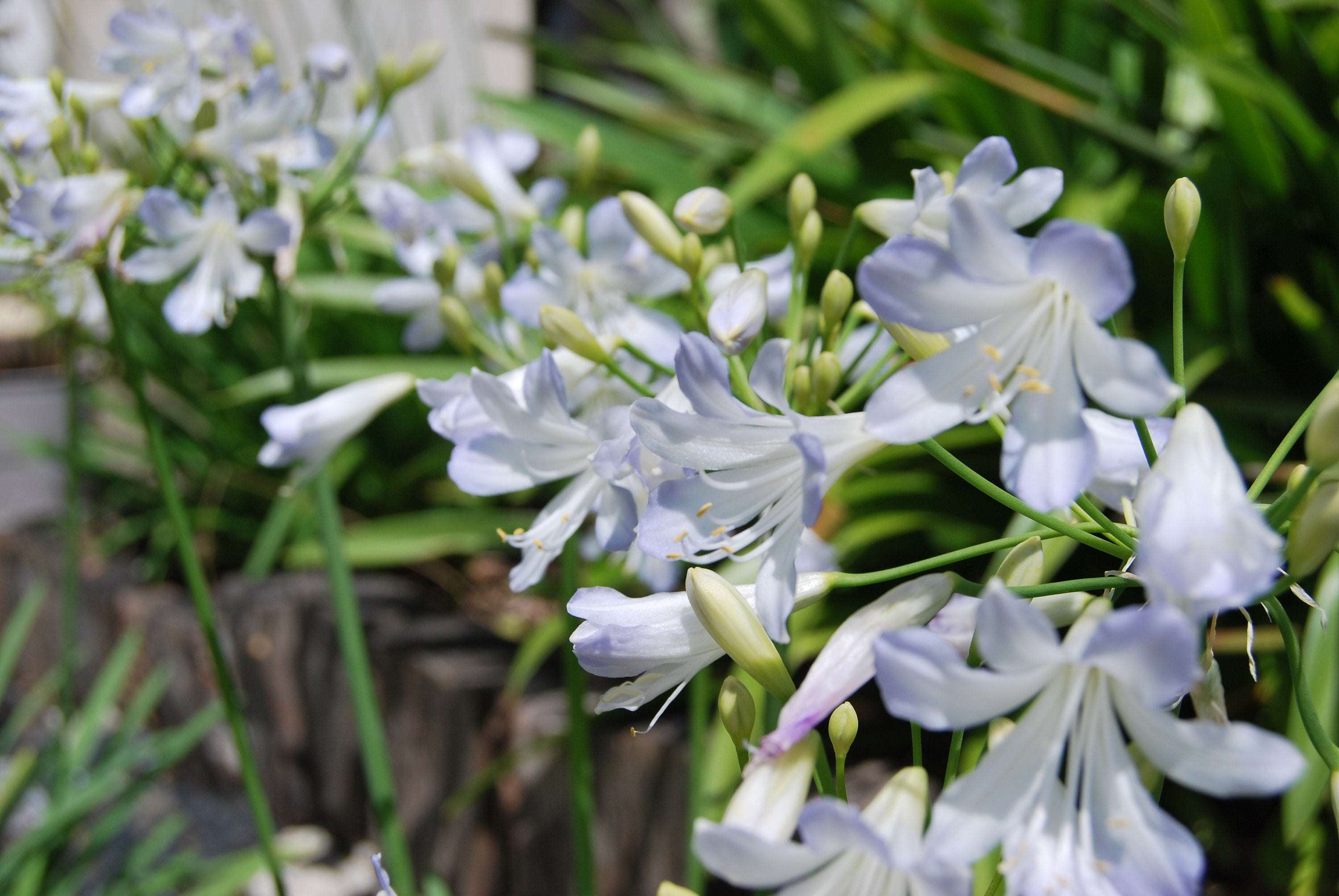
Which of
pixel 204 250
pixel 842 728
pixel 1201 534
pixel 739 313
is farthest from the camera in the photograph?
pixel 204 250

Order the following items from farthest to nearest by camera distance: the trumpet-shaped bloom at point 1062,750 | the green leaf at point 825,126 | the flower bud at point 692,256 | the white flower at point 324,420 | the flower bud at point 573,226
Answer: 1. the green leaf at point 825,126
2. the flower bud at point 573,226
3. the white flower at point 324,420
4. the flower bud at point 692,256
5. the trumpet-shaped bloom at point 1062,750

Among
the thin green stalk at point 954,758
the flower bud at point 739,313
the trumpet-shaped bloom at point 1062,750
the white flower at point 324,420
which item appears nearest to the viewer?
the trumpet-shaped bloom at point 1062,750

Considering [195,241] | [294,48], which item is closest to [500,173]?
[195,241]

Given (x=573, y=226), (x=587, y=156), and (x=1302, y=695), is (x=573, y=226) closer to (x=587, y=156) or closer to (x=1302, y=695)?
(x=587, y=156)

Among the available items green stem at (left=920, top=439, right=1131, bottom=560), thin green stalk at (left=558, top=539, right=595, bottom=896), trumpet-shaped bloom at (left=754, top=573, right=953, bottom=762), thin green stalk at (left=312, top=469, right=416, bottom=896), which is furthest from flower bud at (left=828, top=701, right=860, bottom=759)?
thin green stalk at (left=312, top=469, right=416, bottom=896)

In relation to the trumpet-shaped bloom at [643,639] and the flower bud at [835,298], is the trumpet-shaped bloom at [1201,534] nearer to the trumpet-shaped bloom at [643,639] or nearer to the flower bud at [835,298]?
the trumpet-shaped bloom at [643,639]

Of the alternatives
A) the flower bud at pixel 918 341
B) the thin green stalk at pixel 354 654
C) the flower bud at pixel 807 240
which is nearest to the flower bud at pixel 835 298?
the flower bud at pixel 807 240

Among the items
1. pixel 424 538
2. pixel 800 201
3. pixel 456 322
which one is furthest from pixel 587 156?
pixel 424 538
